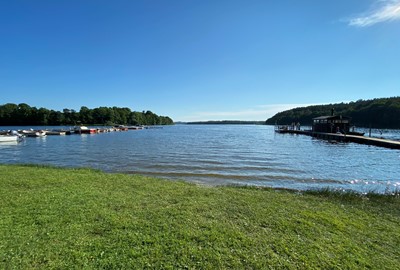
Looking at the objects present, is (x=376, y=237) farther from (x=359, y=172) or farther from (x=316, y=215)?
(x=359, y=172)

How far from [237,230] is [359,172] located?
17776mm

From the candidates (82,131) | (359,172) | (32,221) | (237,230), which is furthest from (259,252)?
(82,131)

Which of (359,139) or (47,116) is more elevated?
(47,116)

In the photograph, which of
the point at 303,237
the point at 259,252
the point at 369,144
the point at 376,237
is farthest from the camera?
the point at 369,144

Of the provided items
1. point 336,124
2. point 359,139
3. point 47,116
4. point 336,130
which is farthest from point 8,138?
point 47,116

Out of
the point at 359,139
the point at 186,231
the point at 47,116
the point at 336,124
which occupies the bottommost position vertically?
the point at 359,139

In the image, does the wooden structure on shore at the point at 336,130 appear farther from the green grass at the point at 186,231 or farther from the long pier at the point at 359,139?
the green grass at the point at 186,231

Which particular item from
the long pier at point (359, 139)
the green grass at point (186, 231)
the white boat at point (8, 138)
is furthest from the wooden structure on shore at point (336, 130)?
the white boat at point (8, 138)

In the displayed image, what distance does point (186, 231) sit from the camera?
549cm

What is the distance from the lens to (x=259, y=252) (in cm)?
471

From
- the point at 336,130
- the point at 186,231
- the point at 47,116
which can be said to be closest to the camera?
the point at 186,231

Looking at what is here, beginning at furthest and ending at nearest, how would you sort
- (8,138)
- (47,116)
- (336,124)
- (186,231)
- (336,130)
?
(47,116)
(336,124)
(336,130)
(8,138)
(186,231)

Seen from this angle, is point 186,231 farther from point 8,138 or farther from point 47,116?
point 47,116

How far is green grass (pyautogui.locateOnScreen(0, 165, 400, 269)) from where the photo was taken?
434cm
